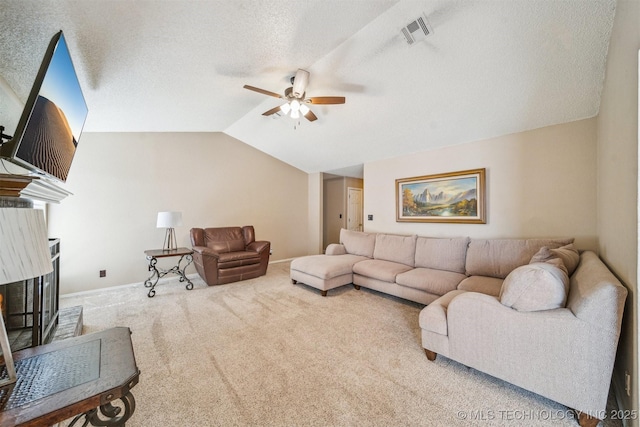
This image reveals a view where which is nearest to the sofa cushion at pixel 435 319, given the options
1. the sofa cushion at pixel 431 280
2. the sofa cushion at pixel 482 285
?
the sofa cushion at pixel 482 285

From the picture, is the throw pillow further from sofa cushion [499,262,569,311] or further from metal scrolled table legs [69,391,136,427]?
metal scrolled table legs [69,391,136,427]

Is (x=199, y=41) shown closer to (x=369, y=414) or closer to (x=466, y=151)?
(x=369, y=414)

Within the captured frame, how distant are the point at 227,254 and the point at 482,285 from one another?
3.74 m

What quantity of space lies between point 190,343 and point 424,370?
205 cm

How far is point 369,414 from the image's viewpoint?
4.87 ft

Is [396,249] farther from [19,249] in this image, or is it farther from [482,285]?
[19,249]

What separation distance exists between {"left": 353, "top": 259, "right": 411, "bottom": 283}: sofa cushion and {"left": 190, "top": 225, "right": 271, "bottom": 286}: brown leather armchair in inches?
74.3

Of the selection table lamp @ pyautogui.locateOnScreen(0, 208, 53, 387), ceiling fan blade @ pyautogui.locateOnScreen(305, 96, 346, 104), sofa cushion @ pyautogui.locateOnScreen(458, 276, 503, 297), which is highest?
ceiling fan blade @ pyautogui.locateOnScreen(305, 96, 346, 104)

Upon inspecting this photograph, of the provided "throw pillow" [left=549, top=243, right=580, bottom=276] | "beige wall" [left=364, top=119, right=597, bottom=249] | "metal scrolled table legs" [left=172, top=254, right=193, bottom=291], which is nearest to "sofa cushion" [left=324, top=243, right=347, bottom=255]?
"beige wall" [left=364, top=119, right=597, bottom=249]

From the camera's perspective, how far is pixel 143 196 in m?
4.22

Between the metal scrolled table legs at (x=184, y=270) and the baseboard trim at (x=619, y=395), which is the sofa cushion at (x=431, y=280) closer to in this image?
the baseboard trim at (x=619, y=395)

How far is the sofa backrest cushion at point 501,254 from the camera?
2.70 metres

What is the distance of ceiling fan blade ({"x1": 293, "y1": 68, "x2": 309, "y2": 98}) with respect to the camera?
104 inches

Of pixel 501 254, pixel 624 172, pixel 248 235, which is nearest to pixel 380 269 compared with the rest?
pixel 501 254
